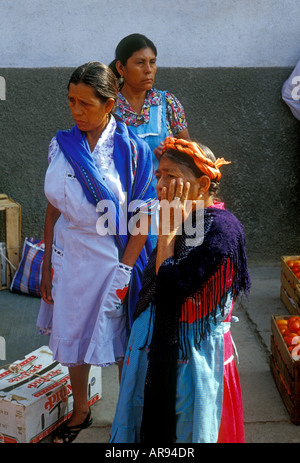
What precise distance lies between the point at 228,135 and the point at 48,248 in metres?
3.20

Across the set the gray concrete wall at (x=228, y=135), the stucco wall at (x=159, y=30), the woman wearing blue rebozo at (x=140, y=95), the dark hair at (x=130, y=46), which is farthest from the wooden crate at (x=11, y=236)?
the dark hair at (x=130, y=46)

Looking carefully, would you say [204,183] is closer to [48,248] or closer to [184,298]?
[184,298]

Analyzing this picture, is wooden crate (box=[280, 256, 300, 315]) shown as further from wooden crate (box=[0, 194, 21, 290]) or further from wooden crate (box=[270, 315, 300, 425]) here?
wooden crate (box=[0, 194, 21, 290])

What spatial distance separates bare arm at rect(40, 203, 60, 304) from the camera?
2.99 metres

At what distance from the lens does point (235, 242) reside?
2141 millimetres

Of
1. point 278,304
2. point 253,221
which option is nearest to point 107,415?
point 278,304

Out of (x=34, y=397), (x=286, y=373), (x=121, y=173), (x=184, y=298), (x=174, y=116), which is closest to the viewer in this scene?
(x=184, y=298)

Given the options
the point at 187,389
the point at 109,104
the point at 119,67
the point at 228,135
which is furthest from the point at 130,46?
the point at 187,389

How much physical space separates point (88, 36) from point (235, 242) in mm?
3880

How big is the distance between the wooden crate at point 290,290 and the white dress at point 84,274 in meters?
2.00

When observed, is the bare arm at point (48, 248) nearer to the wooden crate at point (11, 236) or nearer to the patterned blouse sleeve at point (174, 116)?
the patterned blouse sleeve at point (174, 116)

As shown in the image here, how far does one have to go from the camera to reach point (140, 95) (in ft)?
12.7

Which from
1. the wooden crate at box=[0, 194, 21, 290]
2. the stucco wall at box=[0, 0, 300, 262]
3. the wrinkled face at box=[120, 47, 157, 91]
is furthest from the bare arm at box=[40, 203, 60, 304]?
the stucco wall at box=[0, 0, 300, 262]
